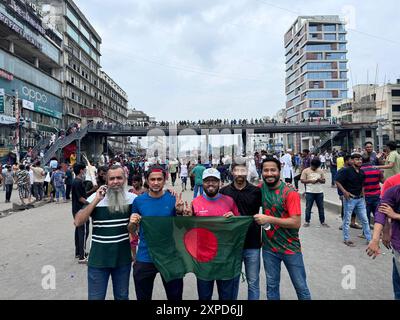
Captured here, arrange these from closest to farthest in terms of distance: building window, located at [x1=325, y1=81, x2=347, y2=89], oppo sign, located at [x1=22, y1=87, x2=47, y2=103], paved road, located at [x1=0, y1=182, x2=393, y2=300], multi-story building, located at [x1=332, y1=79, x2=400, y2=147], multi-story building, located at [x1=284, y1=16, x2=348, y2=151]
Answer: paved road, located at [x1=0, y1=182, x2=393, y2=300]
oppo sign, located at [x1=22, y1=87, x2=47, y2=103]
multi-story building, located at [x1=332, y1=79, x2=400, y2=147]
multi-story building, located at [x1=284, y1=16, x2=348, y2=151]
building window, located at [x1=325, y1=81, x2=347, y2=89]

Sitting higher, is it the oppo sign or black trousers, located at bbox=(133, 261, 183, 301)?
the oppo sign

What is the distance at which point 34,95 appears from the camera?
40406 mm

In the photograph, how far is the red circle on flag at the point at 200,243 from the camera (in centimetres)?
334

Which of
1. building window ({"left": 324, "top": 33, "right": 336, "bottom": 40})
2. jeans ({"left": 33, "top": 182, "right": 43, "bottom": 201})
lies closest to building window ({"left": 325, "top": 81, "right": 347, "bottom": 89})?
building window ({"left": 324, "top": 33, "right": 336, "bottom": 40})

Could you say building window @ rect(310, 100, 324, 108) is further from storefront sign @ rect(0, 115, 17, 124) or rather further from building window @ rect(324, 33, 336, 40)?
storefront sign @ rect(0, 115, 17, 124)

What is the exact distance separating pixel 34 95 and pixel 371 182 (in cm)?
4253

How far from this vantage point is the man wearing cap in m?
3.24

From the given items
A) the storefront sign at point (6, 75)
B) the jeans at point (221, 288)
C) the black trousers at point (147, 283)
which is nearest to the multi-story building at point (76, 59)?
the storefront sign at point (6, 75)

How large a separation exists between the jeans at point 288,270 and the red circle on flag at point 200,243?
0.55 m

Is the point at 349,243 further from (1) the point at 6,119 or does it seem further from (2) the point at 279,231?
(1) the point at 6,119

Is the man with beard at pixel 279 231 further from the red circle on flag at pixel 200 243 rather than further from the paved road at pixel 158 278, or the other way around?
the paved road at pixel 158 278

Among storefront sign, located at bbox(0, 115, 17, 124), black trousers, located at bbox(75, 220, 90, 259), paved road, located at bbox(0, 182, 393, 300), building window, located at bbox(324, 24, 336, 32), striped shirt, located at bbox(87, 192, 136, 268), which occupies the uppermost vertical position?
building window, located at bbox(324, 24, 336, 32)

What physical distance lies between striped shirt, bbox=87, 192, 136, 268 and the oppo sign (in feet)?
131
